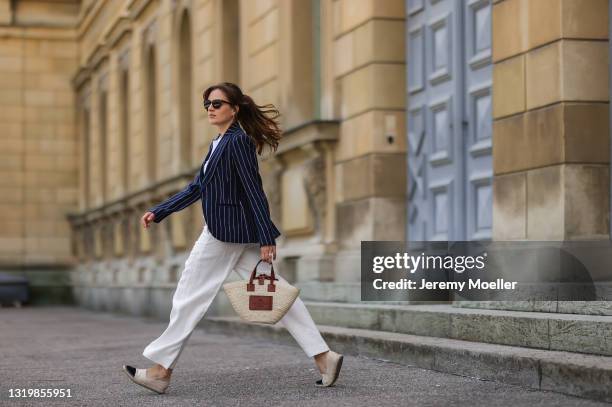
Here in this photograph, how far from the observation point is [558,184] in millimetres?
8211

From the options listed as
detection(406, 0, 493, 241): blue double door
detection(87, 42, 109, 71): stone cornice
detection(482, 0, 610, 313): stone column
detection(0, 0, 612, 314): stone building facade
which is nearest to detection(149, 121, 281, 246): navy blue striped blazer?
detection(482, 0, 610, 313): stone column

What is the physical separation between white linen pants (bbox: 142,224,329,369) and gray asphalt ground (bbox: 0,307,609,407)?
0.25m

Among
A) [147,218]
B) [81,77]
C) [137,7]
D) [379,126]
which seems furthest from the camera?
[81,77]

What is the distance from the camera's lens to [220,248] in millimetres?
7184

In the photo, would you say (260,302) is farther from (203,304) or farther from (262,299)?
(203,304)

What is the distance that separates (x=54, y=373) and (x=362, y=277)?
318 cm

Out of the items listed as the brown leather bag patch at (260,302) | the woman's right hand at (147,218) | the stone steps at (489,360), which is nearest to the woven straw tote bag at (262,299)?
the brown leather bag patch at (260,302)

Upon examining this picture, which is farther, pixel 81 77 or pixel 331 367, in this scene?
pixel 81 77

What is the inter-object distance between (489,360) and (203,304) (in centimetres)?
155

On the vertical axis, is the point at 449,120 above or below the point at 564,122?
above

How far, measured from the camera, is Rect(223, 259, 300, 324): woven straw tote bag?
689 centimetres

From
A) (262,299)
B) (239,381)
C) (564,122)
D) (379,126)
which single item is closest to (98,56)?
(379,126)

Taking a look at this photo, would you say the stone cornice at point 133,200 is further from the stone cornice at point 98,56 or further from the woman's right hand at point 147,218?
the woman's right hand at point 147,218

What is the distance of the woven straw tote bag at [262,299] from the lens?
689 centimetres
